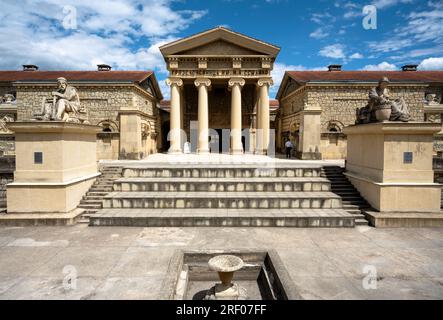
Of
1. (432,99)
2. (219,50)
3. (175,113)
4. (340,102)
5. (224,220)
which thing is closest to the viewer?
(224,220)

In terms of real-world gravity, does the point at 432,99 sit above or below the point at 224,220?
above

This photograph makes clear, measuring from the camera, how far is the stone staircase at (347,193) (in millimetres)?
9000

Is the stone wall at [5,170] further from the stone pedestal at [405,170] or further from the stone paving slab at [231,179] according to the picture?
the stone pedestal at [405,170]

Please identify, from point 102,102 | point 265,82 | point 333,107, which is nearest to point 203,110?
point 265,82

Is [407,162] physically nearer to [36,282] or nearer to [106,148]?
[36,282]

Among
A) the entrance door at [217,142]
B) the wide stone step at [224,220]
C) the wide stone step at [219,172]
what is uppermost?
the entrance door at [217,142]

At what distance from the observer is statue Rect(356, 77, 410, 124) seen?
8594 mm

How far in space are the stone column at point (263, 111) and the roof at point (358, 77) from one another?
272cm

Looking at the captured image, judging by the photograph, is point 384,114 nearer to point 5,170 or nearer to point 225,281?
point 225,281

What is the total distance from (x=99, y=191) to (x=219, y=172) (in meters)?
5.15

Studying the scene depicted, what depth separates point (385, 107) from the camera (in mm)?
8617

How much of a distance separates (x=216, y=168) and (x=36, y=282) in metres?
7.54

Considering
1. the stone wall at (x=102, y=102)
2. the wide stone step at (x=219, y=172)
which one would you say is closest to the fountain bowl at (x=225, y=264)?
the wide stone step at (x=219, y=172)

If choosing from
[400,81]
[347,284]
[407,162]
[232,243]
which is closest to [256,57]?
[400,81]
